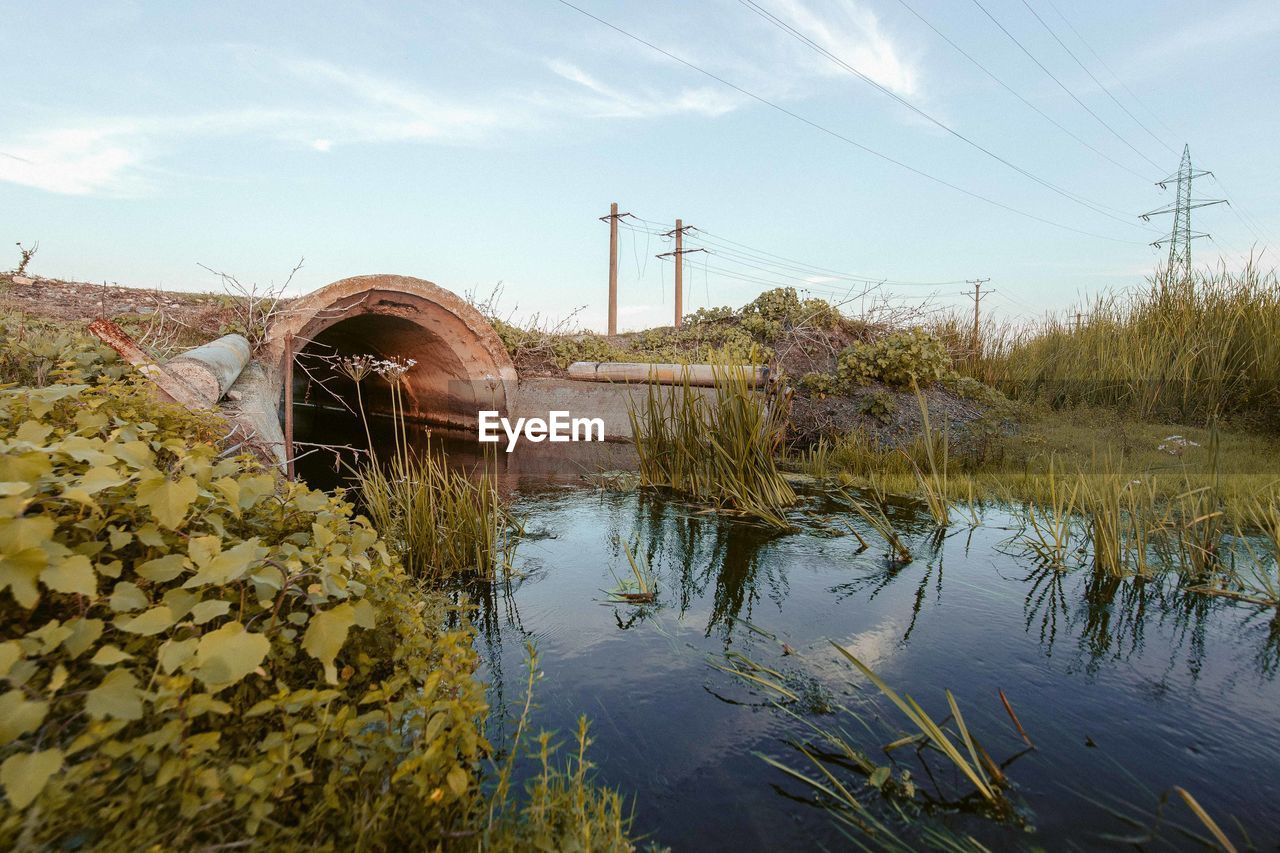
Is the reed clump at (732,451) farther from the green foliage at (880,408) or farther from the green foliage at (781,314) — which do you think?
the green foliage at (781,314)

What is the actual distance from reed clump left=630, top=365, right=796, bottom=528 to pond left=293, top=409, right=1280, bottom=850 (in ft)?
2.55

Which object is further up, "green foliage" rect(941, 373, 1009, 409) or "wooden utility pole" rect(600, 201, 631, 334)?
"wooden utility pole" rect(600, 201, 631, 334)

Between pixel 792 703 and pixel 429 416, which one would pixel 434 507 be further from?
pixel 429 416

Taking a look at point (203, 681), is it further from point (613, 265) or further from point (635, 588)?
point (613, 265)

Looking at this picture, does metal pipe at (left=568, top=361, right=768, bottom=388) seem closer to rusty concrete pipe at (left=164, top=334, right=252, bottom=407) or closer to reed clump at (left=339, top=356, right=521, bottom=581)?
rusty concrete pipe at (left=164, top=334, right=252, bottom=407)

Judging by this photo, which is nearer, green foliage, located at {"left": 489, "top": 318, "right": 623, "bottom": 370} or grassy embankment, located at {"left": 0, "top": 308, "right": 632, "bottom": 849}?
grassy embankment, located at {"left": 0, "top": 308, "right": 632, "bottom": 849}

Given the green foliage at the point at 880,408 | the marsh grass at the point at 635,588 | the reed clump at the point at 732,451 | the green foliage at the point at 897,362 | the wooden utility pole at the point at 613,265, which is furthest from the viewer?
the wooden utility pole at the point at 613,265

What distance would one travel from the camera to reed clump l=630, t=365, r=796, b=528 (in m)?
5.19

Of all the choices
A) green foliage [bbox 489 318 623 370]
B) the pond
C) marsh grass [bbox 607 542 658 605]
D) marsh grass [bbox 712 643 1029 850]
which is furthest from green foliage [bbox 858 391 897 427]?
marsh grass [bbox 712 643 1029 850]

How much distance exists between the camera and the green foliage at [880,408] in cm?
947

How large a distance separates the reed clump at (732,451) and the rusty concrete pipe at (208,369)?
317 centimetres

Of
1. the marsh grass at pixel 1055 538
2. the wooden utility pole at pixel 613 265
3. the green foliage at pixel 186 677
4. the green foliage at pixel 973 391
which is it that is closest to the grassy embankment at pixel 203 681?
the green foliage at pixel 186 677

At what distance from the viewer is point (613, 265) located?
18969mm

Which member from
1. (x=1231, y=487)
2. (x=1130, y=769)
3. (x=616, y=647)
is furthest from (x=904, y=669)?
(x=1231, y=487)
